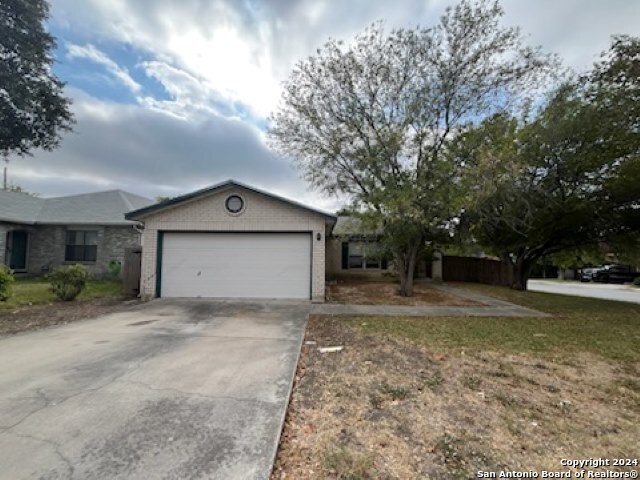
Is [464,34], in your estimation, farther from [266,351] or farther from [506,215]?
[266,351]

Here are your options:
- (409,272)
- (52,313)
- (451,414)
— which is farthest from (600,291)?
(52,313)

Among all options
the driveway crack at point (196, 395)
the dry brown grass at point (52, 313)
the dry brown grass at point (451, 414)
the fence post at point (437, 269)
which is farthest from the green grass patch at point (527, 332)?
the fence post at point (437, 269)

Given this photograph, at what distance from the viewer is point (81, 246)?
16.8 m

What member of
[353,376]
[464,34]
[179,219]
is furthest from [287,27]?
[353,376]

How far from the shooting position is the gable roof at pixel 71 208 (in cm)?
1622

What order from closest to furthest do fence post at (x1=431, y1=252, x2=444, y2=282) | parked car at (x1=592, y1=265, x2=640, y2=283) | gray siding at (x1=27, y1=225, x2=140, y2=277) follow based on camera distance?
gray siding at (x1=27, y1=225, x2=140, y2=277) < fence post at (x1=431, y1=252, x2=444, y2=282) < parked car at (x1=592, y1=265, x2=640, y2=283)

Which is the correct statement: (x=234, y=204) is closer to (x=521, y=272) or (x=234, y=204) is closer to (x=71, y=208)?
(x=71, y=208)

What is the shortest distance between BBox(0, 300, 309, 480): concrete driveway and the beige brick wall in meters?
4.67

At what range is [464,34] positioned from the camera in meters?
11.1

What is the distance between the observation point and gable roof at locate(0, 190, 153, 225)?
1622 cm

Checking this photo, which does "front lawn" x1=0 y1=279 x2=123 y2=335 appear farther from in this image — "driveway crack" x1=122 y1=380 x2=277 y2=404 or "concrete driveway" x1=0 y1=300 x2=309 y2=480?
"driveway crack" x1=122 y1=380 x2=277 y2=404

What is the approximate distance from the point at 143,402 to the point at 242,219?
815cm

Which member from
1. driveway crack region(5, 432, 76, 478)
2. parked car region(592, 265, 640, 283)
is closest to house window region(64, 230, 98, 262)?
driveway crack region(5, 432, 76, 478)

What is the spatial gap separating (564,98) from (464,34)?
4.20 m
